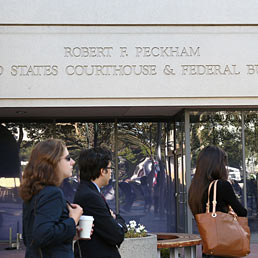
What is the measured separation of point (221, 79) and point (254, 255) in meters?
4.18

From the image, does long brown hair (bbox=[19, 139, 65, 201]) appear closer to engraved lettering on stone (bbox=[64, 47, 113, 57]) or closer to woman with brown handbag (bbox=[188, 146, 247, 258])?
woman with brown handbag (bbox=[188, 146, 247, 258])

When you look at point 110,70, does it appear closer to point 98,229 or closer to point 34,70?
point 34,70

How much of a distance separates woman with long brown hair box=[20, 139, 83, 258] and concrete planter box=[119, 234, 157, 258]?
3976 mm

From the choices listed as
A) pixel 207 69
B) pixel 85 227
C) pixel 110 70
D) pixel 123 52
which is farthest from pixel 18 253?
pixel 85 227

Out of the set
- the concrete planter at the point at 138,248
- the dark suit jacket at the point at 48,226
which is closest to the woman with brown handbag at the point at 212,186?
the dark suit jacket at the point at 48,226

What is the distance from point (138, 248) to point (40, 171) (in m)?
4.29

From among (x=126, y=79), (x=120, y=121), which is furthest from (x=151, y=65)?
(x=120, y=121)

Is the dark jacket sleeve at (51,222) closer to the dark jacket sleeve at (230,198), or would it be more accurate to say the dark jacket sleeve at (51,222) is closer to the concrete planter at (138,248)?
the dark jacket sleeve at (230,198)

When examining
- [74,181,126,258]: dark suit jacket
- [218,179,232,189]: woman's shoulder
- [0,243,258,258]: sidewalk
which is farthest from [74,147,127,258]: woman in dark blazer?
[0,243,258,258]: sidewalk

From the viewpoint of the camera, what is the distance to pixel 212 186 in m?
4.20

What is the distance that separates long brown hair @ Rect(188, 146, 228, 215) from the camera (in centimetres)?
426

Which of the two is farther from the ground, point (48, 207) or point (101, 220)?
point (48, 207)

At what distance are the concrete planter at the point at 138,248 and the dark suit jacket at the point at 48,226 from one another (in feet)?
13.2

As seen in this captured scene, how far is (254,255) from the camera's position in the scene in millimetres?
10766
